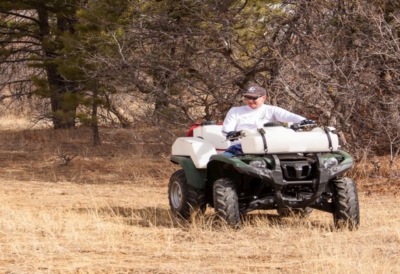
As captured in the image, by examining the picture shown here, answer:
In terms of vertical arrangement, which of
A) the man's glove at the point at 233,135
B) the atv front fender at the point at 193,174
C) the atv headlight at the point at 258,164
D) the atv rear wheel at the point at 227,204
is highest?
the man's glove at the point at 233,135

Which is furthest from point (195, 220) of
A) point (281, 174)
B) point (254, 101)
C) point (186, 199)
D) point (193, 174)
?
point (254, 101)

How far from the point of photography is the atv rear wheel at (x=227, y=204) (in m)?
8.17

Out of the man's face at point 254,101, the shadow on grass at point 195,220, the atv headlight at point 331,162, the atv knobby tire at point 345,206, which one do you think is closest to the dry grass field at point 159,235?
the shadow on grass at point 195,220

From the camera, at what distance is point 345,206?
831 centimetres

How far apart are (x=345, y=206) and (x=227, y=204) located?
1.16 m

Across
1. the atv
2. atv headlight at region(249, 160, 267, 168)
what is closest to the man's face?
the atv

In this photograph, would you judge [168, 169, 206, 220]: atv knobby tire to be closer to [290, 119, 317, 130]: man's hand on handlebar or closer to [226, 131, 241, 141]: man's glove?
[226, 131, 241, 141]: man's glove

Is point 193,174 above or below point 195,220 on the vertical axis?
above

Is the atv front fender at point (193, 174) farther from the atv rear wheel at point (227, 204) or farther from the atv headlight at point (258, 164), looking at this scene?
the atv headlight at point (258, 164)

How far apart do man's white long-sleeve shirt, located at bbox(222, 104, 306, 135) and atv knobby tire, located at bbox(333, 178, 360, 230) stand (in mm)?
872

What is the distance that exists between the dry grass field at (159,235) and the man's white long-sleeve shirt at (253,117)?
3.27ft

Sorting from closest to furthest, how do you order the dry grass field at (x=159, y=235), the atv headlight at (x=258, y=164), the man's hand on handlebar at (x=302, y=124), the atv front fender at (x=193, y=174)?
the dry grass field at (x=159, y=235) < the atv headlight at (x=258, y=164) < the man's hand on handlebar at (x=302, y=124) < the atv front fender at (x=193, y=174)

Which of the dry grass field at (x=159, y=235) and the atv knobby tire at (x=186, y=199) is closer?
the dry grass field at (x=159, y=235)

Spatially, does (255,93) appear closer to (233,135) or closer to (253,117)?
(253,117)
